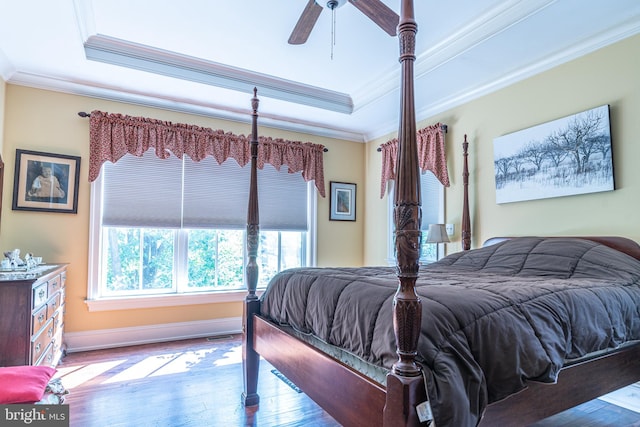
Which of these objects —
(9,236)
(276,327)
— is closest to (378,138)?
(276,327)

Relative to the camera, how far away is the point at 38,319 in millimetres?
2355

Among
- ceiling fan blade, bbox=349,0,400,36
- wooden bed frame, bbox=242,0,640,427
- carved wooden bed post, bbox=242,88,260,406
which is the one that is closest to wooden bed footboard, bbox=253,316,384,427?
wooden bed frame, bbox=242,0,640,427

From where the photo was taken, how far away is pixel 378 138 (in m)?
4.89

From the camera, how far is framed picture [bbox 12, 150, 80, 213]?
326 centimetres

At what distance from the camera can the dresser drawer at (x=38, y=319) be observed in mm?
2236

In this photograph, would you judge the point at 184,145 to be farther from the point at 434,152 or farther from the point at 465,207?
the point at 465,207

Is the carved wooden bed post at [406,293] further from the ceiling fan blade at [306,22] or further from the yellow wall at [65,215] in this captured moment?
the yellow wall at [65,215]

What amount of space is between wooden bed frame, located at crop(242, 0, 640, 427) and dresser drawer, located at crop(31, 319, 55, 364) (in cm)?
144

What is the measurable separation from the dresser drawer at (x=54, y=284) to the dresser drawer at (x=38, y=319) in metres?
0.17

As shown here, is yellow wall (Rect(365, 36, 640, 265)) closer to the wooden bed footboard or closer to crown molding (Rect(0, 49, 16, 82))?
the wooden bed footboard

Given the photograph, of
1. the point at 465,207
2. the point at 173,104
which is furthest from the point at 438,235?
the point at 173,104

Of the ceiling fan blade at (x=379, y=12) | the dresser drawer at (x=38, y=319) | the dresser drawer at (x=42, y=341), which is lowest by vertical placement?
the dresser drawer at (x=42, y=341)

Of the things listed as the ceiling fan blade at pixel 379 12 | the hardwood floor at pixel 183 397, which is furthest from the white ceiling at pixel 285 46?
the hardwood floor at pixel 183 397

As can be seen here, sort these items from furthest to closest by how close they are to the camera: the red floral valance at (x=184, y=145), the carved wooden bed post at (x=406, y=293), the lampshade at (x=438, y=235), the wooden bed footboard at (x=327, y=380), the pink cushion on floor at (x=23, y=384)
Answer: the red floral valance at (x=184, y=145) < the lampshade at (x=438, y=235) < the pink cushion on floor at (x=23, y=384) < the wooden bed footboard at (x=327, y=380) < the carved wooden bed post at (x=406, y=293)
